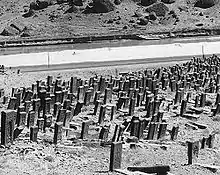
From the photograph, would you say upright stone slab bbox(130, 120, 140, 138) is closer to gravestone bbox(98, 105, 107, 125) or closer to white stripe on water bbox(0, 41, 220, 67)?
gravestone bbox(98, 105, 107, 125)

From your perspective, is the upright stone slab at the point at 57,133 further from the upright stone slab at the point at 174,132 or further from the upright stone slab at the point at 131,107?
the upright stone slab at the point at 131,107

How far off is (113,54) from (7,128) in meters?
30.1

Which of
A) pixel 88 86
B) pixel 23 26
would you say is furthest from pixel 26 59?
pixel 23 26

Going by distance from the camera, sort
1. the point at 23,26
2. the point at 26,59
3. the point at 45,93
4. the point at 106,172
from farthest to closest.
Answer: the point at 23,26 → the point at 26,59 → the point at 45,93 → the point at 106,172

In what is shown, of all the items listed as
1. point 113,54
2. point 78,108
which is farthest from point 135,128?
point 113,54

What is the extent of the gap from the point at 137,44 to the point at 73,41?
6854 millimetres

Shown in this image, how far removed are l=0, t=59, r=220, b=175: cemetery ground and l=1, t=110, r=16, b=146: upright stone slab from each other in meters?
0.28

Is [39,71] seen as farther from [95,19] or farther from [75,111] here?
[95,19]

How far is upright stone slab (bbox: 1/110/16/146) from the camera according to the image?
1695 cm

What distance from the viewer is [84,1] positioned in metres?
91.4

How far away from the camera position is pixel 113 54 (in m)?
46.8

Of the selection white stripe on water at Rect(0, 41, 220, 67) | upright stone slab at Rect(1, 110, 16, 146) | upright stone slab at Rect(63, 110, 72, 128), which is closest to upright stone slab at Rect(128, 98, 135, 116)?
upright stone slab at Rect(63, 110, 72, 128)

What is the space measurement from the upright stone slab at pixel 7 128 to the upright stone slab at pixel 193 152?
5590 millimetres

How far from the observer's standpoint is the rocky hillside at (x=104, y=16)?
79.7 metres
